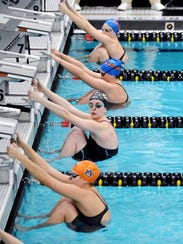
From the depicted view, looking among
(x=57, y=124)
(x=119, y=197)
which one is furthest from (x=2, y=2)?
(x=119, y=197)

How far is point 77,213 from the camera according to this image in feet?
25.0

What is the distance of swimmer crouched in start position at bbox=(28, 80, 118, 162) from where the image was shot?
28.6 feet

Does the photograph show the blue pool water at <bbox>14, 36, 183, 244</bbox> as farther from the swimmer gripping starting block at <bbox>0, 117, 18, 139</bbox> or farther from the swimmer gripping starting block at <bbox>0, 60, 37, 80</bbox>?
the swimmer gripping starting block at <bbox>0, 60, 37, 80</bbox>

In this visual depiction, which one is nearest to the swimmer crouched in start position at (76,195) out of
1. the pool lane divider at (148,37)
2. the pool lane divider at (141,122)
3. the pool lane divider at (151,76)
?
the pool lane divider at (141,122)

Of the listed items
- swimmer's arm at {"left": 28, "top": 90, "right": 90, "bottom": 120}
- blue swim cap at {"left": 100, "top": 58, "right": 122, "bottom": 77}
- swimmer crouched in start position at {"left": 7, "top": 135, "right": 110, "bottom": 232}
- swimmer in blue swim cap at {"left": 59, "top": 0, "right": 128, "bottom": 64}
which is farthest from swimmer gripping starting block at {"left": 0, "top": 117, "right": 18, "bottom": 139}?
swimmer in blue swim cap at {"left": 59, "top": 0, "right": 128, "bottom": 64}

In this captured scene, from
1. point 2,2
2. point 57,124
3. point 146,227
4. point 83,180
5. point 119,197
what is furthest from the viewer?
point 2,2

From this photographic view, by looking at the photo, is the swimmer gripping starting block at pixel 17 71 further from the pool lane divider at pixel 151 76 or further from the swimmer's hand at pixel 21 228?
the pool lane divider at pixel 151 76

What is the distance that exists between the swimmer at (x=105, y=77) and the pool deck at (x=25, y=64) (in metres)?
0.32

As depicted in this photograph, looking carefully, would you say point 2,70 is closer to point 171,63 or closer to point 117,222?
point 117,222

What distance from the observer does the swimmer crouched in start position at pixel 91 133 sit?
871 centimetres

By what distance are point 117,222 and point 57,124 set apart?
256cm

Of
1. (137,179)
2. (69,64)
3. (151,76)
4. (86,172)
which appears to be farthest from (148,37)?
(86,172)

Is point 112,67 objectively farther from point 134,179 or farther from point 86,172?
point 86,172

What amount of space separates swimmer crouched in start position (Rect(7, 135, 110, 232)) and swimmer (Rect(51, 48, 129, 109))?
2.51 metres
